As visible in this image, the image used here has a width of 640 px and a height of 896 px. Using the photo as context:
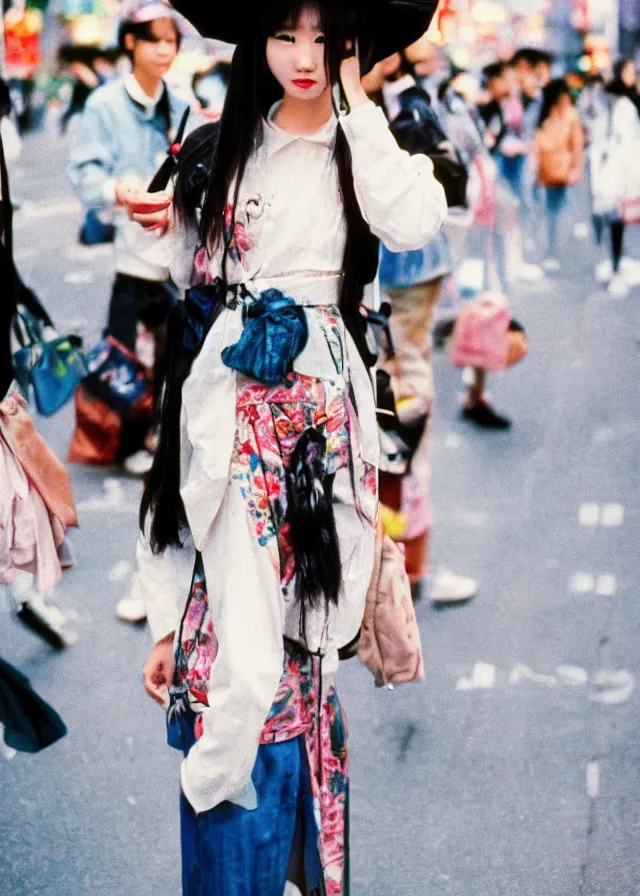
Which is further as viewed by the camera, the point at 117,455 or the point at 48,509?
the point at 117,455

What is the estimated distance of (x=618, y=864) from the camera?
350 cm

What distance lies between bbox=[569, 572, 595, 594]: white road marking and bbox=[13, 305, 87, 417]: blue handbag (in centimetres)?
208

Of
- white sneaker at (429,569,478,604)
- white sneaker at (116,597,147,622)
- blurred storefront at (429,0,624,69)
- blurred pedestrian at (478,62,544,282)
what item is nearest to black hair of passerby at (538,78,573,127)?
blurred pedestrian at (478,62,544,282)

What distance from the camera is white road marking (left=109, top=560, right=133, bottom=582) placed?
5449 millimetres

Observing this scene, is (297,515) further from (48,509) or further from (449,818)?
(449,818)

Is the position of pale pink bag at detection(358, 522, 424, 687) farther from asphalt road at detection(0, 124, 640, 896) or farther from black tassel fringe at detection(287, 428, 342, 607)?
asphalt road at detection(0, 124, 640, 896)

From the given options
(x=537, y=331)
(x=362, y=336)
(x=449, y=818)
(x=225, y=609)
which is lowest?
(x=537, y=331)

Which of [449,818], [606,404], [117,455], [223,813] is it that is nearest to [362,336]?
[223,813]

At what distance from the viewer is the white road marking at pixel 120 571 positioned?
5.45 m

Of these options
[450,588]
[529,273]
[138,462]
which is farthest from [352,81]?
[529,273]

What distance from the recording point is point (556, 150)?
45.1ft

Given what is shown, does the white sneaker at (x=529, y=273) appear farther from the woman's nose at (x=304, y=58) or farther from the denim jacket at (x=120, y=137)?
the woman's nose at (x=304, y=58)

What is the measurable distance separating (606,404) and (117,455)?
2837 millimetres

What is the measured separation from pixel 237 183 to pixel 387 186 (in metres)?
0.28
